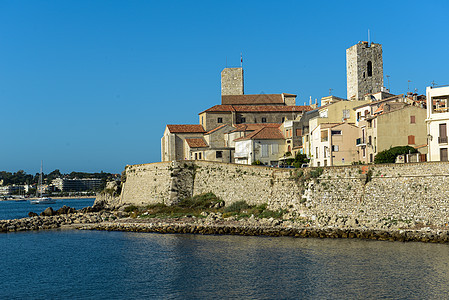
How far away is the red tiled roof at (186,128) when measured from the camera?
63062 millimetres

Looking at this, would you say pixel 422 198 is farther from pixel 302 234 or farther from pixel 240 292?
pixel 240 292

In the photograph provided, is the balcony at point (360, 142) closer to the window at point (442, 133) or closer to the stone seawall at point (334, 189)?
the stone seawall at point (334, 189)

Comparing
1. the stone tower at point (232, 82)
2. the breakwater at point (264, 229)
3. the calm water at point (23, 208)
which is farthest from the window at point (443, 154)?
the calm water at point (23, 208)

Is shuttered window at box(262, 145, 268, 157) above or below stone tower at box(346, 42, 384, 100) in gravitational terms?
below

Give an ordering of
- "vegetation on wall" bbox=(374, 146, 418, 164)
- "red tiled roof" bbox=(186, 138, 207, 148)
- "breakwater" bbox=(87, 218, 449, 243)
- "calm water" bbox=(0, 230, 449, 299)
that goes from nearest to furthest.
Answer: "calm water" bbox=(0, 230, 449, 299)
"breakwater" bbox=(87, 218, 449, 243)
"vegetation on wall" bbox=(374, 146, 418, 164)
"red tiled roof" bbox=(186, 138, 207, 148)

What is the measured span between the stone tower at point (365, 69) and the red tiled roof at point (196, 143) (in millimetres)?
20568

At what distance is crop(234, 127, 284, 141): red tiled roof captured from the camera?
5739 centimetres

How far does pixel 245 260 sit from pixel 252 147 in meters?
28.1

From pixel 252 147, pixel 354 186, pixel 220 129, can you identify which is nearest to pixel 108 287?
pixel 354 186

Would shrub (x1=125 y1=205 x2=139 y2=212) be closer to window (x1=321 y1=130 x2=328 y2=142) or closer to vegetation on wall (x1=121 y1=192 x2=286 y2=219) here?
vegetation on wall (x1=121 y1=192 x2=286 y2=219)

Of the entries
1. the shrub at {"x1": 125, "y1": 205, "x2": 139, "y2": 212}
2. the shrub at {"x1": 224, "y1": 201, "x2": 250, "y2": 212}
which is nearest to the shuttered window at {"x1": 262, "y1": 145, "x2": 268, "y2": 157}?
the shrub at {"x1": 224, "y1": 201, "x2": 250, "y2": 212}

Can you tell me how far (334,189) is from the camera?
38188 mm

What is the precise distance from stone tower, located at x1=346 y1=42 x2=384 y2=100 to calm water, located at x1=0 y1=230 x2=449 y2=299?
129 ft

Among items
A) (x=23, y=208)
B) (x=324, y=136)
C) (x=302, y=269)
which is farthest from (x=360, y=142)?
(x=23, y=208)
